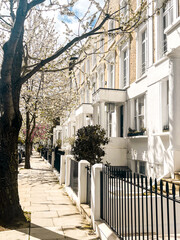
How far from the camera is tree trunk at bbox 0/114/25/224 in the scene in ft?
18.5

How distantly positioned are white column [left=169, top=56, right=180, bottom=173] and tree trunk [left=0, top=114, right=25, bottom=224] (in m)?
4.36

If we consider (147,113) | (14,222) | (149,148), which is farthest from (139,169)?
(14,222)

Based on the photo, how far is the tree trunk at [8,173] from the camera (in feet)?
18.5

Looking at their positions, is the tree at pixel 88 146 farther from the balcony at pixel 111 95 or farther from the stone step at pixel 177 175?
the stone step at pixel 177 175

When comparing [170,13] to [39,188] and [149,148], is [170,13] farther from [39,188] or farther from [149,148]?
[39,188]

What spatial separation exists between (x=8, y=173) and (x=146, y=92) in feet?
27.2

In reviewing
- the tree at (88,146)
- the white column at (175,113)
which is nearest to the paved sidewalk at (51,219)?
the tree at (88,146)

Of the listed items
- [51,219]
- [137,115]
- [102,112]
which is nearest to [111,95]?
[102,112]

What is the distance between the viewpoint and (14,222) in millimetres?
5652

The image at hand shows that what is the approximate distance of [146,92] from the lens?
39.8ft

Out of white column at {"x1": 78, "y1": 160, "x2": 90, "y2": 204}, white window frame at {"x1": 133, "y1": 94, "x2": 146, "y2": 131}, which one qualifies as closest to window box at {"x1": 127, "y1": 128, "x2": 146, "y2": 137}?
white window frame at {"x1": 133, "y1": 94, "x2": 146, "y2": 131}

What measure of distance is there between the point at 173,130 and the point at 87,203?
10.7 feet

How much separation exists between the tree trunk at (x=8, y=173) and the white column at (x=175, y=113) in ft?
14.3

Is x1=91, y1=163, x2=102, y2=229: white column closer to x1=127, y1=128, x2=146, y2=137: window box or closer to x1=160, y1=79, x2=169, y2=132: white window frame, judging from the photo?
x1=160, y1=79, x2=169, y2=132: white window frame
